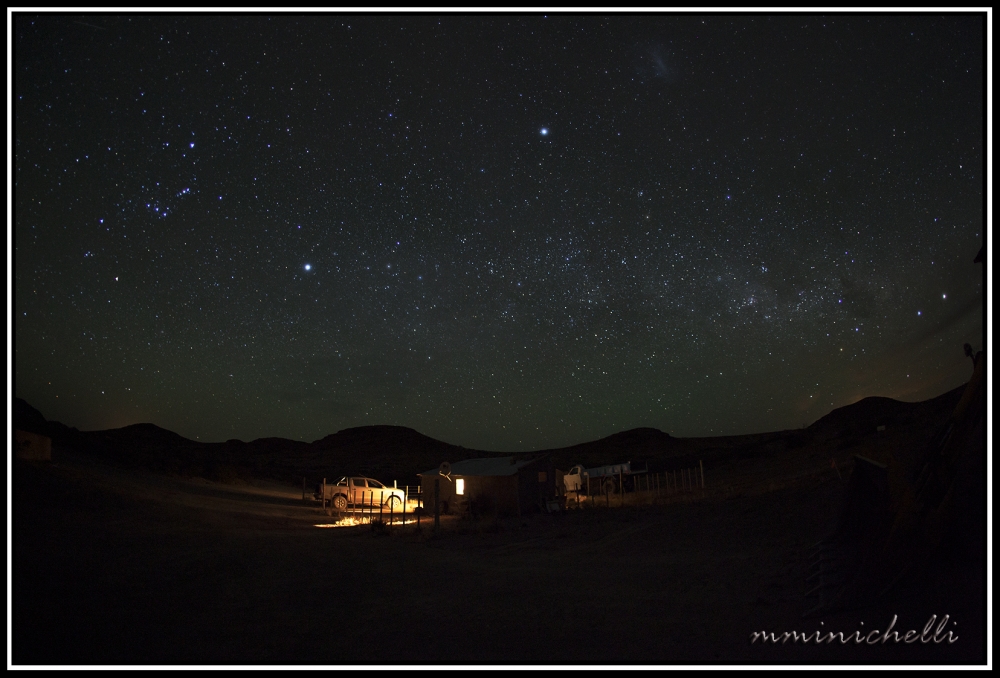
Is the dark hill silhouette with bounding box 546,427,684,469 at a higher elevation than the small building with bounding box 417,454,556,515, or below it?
below

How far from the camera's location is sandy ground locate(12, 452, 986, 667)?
6035 millimetres

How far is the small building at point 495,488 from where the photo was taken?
2612 centimetres

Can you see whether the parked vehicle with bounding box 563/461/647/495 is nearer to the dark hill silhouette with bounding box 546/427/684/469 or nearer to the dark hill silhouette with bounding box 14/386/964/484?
the dark hill silhouette with bounding box 14/386/964/484

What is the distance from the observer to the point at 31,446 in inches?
703

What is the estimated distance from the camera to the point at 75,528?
10.1 metres

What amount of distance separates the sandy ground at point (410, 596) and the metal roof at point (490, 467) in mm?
10509

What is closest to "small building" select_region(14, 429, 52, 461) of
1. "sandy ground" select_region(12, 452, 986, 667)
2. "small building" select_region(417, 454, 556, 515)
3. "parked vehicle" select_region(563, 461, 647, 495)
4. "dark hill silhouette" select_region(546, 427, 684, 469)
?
"sandy ground" select_region(12, 452, 986, 667)

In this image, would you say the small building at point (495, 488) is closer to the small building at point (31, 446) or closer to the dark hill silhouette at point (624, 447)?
the small building at point (31, 446)

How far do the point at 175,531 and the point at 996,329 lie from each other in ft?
49.9

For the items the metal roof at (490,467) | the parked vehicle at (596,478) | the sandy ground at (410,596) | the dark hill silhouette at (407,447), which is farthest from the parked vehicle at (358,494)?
the parked vehicle at (596,478)

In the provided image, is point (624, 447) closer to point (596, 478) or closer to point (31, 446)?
point (596, 478)

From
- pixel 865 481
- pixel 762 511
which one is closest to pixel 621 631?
pixel 865 481

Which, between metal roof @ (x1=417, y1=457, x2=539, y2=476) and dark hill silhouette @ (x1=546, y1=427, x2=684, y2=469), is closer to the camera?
metal roof @ (x1=417, y1=457, x2=539, y2=476)

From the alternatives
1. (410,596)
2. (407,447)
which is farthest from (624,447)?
(410,596)
